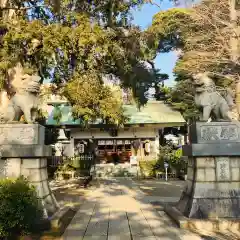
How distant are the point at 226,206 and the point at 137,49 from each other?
8810mm

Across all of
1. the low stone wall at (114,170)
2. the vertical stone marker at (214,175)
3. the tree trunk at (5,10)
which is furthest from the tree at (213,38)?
the low stone wall at (114,170)

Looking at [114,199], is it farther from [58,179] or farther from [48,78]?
[58,179]

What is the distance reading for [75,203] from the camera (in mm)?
10617

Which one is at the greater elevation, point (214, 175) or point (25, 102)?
point (25, 102)

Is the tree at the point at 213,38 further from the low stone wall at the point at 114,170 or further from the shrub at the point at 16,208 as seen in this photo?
the shrub at the point at 16,208

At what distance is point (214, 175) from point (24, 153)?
4661 mm

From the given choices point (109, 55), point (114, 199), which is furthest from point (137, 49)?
point (114, 199)

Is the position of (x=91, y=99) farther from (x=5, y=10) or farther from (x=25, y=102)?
(x=25, y=102)

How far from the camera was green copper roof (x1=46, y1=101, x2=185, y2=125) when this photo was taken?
22266 millimetres

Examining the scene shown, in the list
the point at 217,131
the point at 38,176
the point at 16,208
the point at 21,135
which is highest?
the point at 217,131


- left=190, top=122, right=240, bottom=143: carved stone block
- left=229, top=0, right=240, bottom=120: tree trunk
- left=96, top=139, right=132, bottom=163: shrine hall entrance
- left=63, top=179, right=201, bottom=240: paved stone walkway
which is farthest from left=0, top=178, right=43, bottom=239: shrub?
left=96, top=139, right=132, bottom=163: shrine hall entrance

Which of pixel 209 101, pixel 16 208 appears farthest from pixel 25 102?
pixel 209 101

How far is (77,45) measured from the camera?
39.4 feet

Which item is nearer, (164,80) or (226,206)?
(226,206)
